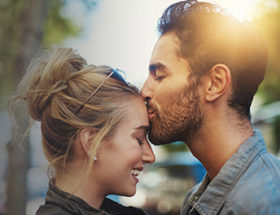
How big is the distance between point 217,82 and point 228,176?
2.31 feet

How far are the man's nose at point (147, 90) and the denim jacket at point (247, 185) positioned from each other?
80 centimetres

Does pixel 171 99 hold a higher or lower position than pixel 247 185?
higher

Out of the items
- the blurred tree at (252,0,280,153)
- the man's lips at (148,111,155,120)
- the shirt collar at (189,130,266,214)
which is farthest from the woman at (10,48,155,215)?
the blurred tree at (252,0,280,153)

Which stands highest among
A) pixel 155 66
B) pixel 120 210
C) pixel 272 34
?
pixel 272 34

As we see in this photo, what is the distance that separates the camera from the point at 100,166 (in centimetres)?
267

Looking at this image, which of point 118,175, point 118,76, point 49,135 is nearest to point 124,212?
point 118,175

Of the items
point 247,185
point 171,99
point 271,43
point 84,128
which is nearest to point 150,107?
point 171,99

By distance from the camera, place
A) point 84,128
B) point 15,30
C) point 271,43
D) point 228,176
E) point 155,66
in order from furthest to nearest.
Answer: point 271,43 < point 15,30 < point 155,66 < point 84,128 < point 228,176

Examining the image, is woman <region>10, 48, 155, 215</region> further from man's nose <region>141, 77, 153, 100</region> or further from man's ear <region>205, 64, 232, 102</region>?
man's ear <region>205, 64, 232, 102</region>

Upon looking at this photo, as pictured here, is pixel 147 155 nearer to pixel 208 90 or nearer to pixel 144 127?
pixel 144 127

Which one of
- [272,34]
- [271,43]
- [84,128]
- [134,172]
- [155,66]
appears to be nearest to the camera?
[84,128]

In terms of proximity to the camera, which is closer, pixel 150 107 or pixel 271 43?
pixel 150 107

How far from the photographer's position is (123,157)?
8.79 feet

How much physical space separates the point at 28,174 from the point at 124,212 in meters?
2.53
